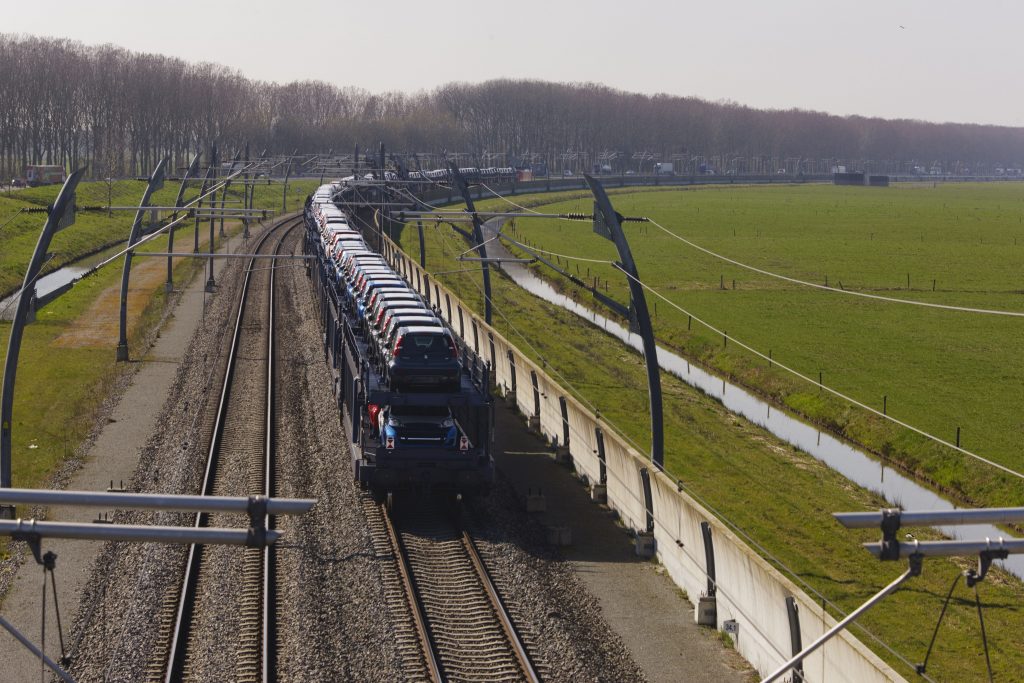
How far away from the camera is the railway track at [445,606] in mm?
18766

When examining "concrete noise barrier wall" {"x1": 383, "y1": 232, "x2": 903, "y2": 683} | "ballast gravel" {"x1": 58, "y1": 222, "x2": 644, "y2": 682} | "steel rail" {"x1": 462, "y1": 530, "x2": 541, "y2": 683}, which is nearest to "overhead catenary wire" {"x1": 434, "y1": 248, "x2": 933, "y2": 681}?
"concrete noise barrier wall" {"x1": 383, "y1": 232, "x2": 903, "y2": 683}

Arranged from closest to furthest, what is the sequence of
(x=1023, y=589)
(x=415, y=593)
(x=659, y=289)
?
(x=415, y=593), (x=1023, y=589), (x=659, y=289)

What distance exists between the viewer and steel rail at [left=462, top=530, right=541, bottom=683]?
18.5 metres

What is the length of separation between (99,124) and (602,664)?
156 metres

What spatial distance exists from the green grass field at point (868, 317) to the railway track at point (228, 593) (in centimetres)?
1978

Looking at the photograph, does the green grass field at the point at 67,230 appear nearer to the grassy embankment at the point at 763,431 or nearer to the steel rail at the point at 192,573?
the grassy embankment at the point at 763,431

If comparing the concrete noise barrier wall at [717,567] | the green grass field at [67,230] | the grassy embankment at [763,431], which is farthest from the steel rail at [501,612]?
the green grass field at [67,230]

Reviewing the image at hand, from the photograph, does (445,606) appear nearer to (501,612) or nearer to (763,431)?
(501,612)

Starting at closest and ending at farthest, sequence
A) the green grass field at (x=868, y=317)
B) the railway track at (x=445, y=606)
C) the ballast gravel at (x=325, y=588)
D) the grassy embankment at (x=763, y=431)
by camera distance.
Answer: the ballast gravel at (x=325, y=588), the railway track at (x=445, y=606), the grassy embankment at (x=763, y=431), the green grass field at (x=868, y=317)

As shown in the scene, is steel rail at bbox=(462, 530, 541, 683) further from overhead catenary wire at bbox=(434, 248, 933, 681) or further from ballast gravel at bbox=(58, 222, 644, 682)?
overhead catenary wire at bbox=(434, 248, 933, 681)

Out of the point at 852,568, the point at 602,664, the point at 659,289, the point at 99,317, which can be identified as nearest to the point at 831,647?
the point at 602,664

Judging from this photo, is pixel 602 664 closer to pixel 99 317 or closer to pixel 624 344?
pixel 624 344

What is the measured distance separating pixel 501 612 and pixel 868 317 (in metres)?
46.8

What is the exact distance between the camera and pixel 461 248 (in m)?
104
